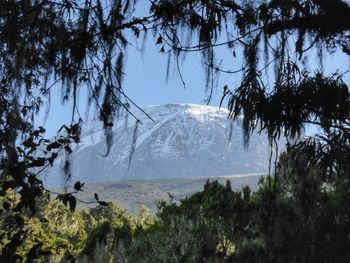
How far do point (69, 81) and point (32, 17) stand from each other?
525 millimetres

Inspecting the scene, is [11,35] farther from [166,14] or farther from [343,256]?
[343,256]

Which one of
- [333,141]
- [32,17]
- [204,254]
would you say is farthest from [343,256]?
[32,17]

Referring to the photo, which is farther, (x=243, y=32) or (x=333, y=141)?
(x=333, y=141)

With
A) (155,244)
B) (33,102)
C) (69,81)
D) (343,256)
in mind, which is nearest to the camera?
(69,81)

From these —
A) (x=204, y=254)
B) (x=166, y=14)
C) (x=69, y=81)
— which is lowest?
(x=204, y=254)

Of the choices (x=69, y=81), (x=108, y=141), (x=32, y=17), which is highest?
(x=32, y=17)

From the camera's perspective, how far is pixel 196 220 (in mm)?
9500

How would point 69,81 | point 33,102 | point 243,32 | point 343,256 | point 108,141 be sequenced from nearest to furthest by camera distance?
point 108,141, point 69,81, point 243,32, point 33,102, point 343,256

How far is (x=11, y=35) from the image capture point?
2.46 metres

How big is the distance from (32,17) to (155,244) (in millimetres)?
7027

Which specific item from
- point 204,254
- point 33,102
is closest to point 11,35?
point 33,102

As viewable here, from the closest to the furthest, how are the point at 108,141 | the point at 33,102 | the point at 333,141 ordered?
the point at 108,141 → the point at 333,141 → the point at 33,102

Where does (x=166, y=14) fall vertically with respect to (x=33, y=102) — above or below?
above

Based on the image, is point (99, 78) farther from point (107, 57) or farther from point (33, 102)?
point (33, 102)
